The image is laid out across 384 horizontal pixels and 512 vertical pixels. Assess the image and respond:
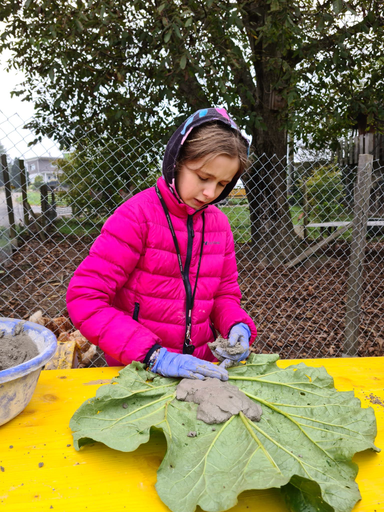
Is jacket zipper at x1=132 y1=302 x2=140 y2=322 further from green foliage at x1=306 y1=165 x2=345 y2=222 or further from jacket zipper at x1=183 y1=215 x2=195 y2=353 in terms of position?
green foliage at x1=306 y1=165 x2=345 y2=222

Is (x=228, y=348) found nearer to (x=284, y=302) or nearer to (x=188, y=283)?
(x=188, y=283)

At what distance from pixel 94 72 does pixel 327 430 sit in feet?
13.4

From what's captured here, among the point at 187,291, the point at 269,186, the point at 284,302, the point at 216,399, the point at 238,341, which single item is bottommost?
the point at 284,302

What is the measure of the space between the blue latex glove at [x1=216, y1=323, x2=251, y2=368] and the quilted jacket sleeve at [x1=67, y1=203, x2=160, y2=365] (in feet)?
0.87

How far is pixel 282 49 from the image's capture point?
3895 millimetres

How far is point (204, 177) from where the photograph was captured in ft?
5.32

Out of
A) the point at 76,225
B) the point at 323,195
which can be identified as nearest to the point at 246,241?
the point at 323,195

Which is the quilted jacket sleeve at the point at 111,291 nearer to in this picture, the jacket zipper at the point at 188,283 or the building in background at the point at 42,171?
the jacket zipper at the point at 188,283

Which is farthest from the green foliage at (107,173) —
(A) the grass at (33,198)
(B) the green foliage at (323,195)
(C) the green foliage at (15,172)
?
(B) the green foliage at (323,195)

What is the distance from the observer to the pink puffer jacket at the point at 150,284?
5.12ft

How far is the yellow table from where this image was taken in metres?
0.98

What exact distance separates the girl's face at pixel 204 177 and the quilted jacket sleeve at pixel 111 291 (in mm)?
235

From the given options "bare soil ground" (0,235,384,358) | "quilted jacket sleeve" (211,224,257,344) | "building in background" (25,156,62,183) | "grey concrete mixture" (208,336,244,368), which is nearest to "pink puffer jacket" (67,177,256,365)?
"quilted jacket sleeve" (211,224,257,344)

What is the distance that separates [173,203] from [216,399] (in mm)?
871
